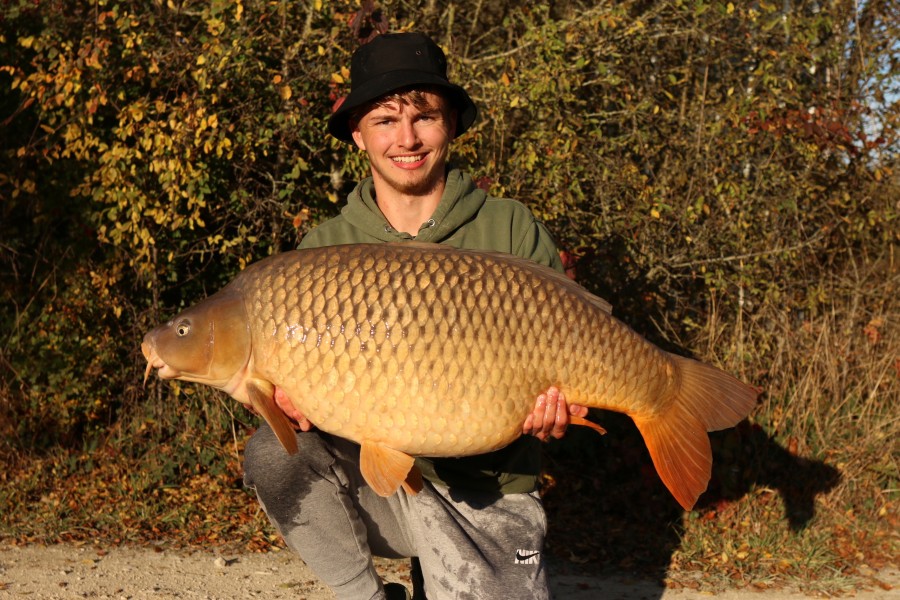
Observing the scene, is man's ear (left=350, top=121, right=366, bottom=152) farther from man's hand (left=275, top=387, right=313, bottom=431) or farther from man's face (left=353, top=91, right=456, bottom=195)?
man's hand (left=275, top=387, right=313, bottom=431)

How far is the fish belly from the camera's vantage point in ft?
5.56

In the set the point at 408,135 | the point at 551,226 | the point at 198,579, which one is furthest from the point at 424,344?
the point at 551,226

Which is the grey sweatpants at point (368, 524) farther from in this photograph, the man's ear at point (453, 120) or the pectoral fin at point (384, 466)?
the man's ear at point (453, 120)

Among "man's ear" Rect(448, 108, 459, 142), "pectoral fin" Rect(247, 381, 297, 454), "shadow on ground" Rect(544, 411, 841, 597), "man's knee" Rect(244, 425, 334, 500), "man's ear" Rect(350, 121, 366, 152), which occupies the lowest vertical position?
"shadow on ground" Rect(544, 411, 841, 597)

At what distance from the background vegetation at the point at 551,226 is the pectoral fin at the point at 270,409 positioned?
1358 mm

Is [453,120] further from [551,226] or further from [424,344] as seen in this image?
[551,226]

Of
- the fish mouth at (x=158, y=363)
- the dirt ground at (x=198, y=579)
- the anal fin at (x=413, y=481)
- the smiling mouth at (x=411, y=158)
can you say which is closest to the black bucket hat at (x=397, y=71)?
the smiling mouth at (x=411, y=158)

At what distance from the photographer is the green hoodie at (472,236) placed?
2139mm

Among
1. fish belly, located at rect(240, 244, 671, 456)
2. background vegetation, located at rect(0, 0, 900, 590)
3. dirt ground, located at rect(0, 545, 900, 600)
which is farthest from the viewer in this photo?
background vegetation, located at rect(0, 0, 900, 590)

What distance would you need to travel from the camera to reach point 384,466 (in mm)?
1748

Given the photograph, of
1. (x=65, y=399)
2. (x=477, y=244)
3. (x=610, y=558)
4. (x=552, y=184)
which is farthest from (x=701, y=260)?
(x=65, y=399)

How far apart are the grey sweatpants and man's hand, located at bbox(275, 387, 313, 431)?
140 mm

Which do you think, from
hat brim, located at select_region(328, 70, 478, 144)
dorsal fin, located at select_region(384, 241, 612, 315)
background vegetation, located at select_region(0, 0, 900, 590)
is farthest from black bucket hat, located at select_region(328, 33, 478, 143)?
background vegetation, located at select_region(0, 0, 900, 590)

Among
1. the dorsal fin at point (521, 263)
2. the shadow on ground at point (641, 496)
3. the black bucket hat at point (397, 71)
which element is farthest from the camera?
the shadow on ground at point (641, 496)
